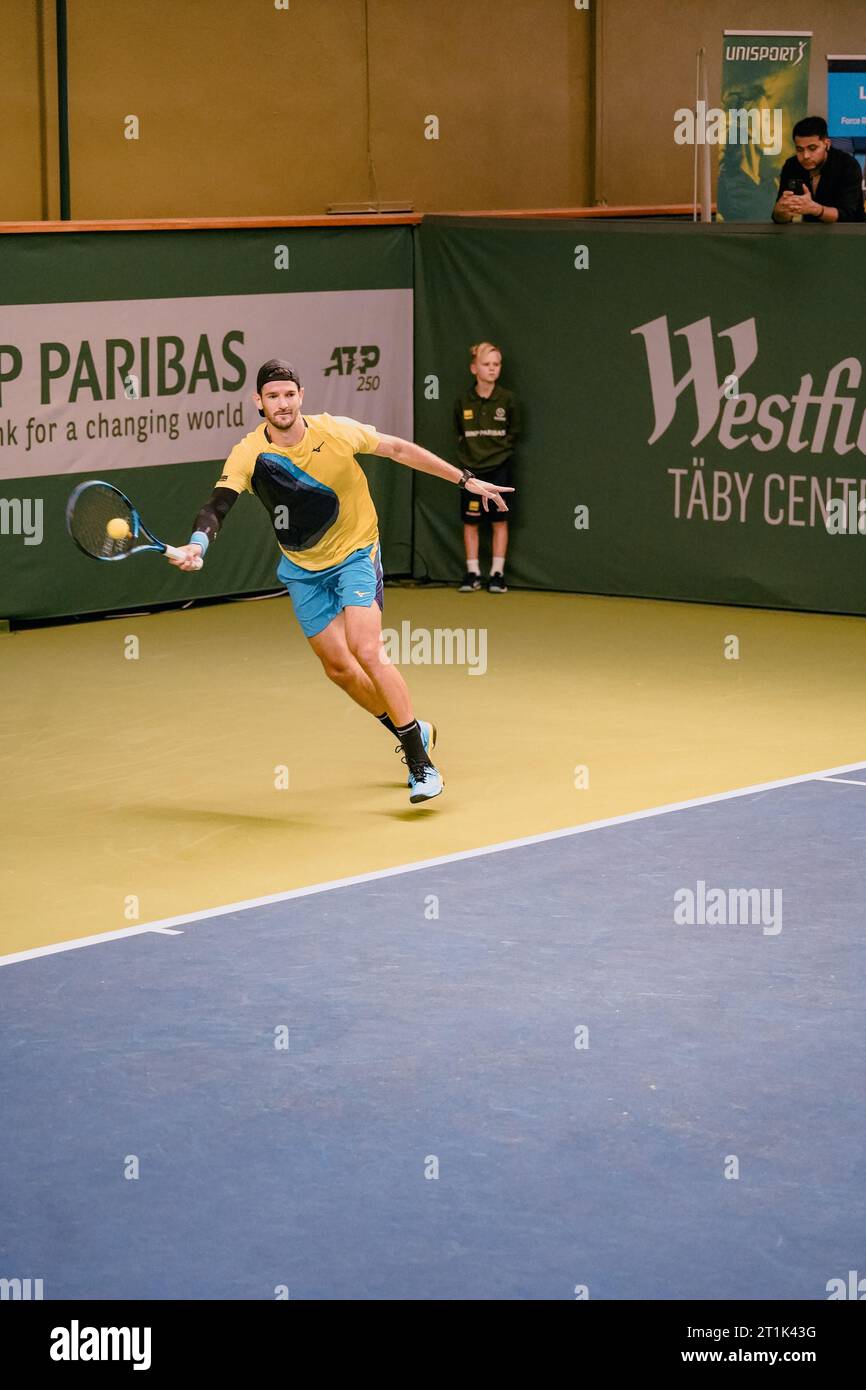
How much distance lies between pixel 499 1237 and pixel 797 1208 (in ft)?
2.49

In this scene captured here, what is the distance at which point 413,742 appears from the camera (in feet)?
33.4

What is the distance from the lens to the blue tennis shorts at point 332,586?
10.2 metres

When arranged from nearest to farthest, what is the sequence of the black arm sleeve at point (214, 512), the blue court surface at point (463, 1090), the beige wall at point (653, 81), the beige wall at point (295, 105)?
the blue court surface at point (463, 1090)
the black arm sleeve at point (214, 512)
the beige wall at point (295, 105)
the beige wall at point (653, 81)

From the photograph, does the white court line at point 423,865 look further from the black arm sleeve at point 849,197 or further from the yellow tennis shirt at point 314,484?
the black arm sleeve at point 849,197

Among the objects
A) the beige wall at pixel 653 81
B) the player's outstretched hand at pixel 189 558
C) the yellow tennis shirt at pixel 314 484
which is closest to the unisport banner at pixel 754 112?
the beige wall at pixel 653 81

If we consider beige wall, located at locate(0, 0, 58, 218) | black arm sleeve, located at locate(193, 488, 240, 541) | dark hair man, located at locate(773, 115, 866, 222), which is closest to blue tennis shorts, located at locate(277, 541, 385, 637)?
black arm sleeve, located at locate(193, 488, 240, 541)

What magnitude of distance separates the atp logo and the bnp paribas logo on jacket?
193 centimetres

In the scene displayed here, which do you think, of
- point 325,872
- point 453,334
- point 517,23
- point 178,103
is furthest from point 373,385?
point 325,872

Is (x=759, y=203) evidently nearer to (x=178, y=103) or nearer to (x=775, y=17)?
(x=775, y=17)

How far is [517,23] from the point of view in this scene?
64.2 feet

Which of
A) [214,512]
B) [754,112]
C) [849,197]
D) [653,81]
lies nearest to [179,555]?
[214,512]

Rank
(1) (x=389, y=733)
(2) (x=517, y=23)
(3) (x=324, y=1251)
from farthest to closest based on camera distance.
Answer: (2) (x=517, y=23), (1) (x=389, y=733), (3) (x=324, y=1251)

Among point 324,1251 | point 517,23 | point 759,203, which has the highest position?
point 517,23

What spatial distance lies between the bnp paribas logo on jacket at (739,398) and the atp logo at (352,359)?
193 centimetres
